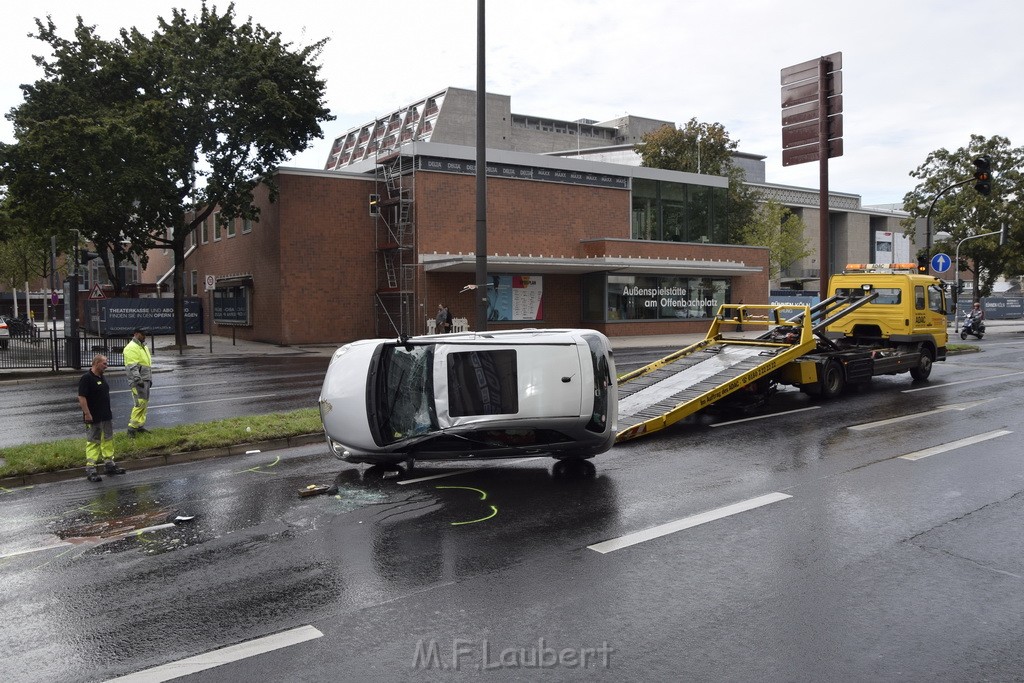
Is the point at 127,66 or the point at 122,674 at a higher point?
the point at 127,66

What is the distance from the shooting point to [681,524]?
709cm

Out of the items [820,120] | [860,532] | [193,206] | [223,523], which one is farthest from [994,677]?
[193,206]

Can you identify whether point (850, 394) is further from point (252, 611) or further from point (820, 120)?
point (252, 611)

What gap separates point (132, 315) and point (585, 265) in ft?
70.5

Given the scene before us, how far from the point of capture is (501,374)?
28.4ft

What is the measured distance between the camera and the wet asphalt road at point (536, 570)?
15.0 feet

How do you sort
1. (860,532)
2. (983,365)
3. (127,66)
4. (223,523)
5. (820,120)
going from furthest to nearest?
(127,66) → (983,365) → (820,120) → (223,523) → (860,532)

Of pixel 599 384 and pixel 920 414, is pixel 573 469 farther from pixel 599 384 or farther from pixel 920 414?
pixel 920 414

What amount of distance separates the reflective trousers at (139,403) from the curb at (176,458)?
165cm

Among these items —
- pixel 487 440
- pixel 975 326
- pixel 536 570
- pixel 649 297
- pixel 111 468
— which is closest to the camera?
pixel 536 570

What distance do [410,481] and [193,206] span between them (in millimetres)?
24905

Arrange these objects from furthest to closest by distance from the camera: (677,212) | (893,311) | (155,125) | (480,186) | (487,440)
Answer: (677,212), (155,125), (893,311), (480,186), (487,440)

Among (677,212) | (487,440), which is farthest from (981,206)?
(487,440)

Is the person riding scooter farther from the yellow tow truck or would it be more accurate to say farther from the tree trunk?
the tree trunk
